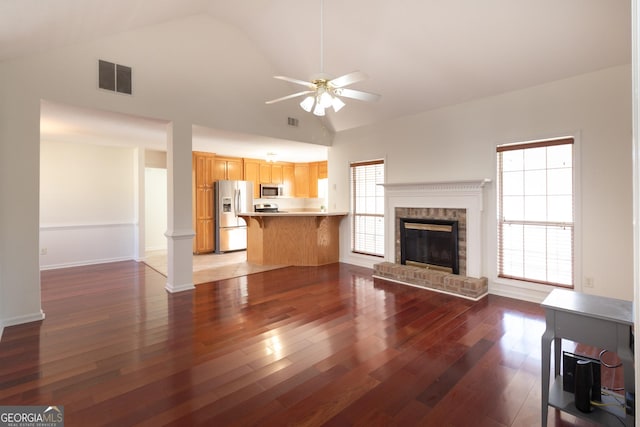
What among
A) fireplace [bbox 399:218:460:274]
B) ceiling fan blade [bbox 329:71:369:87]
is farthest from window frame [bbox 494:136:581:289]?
ceiling fan blade [bbox 329:71:369:87]

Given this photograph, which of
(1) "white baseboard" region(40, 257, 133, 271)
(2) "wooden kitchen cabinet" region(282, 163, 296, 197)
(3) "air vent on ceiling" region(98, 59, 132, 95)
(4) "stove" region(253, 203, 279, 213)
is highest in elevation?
(3) "air vent on ceiling" region(98, 59, 132, 95)

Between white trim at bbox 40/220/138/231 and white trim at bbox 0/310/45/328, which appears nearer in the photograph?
white trim at bbox 0/310/45/328

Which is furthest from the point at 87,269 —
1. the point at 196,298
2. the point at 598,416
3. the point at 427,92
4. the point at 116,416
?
the point at 598,416

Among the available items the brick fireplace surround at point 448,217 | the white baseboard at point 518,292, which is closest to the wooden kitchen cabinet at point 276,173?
the brick fireplace surround at point 448,217

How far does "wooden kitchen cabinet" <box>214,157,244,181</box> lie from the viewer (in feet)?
24.9

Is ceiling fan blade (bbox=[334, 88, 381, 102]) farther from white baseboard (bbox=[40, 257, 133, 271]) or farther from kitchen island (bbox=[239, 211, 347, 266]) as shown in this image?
white baseboard (bbox=[40, 257, 133, 271])

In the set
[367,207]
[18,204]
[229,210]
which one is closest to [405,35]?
[367,207]

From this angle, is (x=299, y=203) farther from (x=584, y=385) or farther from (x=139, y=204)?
(x=584, y=385)

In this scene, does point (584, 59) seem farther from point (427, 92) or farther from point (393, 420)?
point (393, 420)

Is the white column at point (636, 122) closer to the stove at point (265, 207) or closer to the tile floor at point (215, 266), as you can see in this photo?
the tile floor at point (215, 266)

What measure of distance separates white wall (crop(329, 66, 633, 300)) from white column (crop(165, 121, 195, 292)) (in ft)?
11.3

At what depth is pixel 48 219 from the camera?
227 inches

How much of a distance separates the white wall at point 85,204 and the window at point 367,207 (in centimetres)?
476

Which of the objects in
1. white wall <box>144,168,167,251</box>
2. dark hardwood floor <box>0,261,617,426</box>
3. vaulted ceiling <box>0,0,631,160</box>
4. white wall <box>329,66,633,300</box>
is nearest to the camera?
dark hardwood floor <box>0,261,617,426</box>
